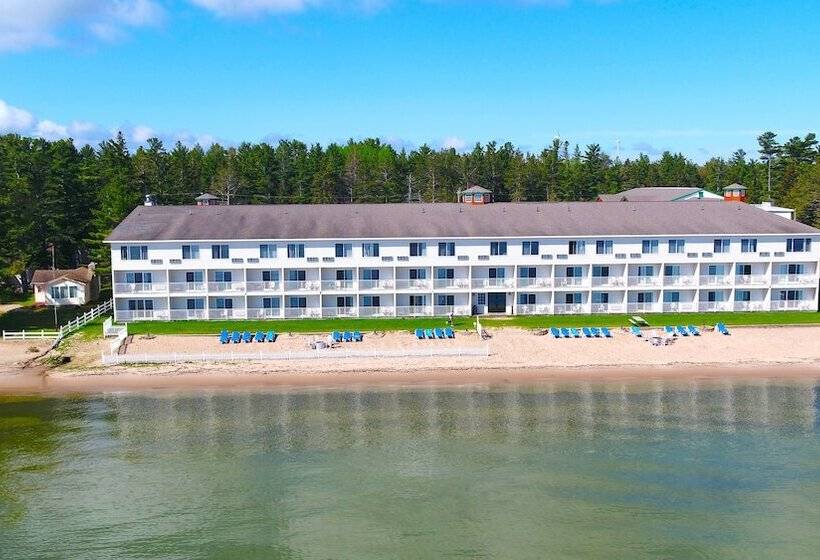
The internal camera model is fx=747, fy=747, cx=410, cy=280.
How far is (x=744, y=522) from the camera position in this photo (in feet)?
89.1

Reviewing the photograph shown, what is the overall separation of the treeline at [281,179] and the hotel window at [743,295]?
26106 mm

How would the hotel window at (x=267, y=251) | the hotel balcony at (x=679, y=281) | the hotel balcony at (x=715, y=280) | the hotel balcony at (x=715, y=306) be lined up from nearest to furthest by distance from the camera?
1. the hotel window at (x=267, y=251)
2. the hotel balcony at (x=679, y=281)
3. the hotel balcony at (x=715, y=280)
4. the hotel balcony at (x=715, y=306)

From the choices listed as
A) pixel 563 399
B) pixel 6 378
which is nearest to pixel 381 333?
pixel 563 399

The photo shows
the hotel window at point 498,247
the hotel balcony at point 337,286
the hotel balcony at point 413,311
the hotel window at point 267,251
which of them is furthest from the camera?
the hotel window at point 498,247

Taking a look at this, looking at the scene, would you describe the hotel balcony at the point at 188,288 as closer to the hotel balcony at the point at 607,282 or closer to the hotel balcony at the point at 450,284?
the hotel balcony at the point at 450,284

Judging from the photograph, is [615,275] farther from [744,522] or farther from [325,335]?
[744,522]

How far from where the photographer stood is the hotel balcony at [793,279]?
5816 centimetres

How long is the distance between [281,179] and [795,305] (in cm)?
7023

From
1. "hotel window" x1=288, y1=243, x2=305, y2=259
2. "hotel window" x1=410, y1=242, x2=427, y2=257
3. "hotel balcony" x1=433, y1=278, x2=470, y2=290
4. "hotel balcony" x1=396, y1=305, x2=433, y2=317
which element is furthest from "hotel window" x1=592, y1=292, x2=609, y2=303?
"hotel window" x1=288, y1=243, x2=305, y2=259

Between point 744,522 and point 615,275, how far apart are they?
3214cm

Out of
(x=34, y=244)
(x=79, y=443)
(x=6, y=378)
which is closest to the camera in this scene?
(x=79, y=443)

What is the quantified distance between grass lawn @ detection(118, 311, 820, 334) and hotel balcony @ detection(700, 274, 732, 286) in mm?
2477

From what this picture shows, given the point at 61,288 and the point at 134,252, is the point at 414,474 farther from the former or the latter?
the point at 61,288

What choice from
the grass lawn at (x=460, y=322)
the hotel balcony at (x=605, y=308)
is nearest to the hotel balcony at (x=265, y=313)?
the grass lawn at (x=460, y=322)
